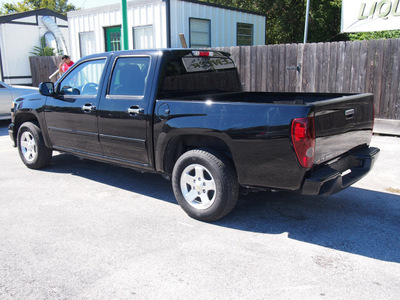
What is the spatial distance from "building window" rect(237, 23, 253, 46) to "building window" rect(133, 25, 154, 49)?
3.74 meters

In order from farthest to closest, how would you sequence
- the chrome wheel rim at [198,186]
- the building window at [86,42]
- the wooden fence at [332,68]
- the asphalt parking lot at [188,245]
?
1. the building window at [86,42]
2. the wooden fence at [332,68]
3. the chrome wheel rim at [198,186]
4. the asphalt parking lot at [188,245]

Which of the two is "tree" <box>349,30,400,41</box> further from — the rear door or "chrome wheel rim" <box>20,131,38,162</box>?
"chrome wheel rim" <box>20,131,38,162</box>

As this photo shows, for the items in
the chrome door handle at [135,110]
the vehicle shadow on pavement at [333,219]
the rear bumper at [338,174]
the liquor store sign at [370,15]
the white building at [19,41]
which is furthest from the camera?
the white building at [19,41]

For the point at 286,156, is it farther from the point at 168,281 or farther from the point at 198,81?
the point at 198,81

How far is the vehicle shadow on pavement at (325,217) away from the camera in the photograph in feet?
12.6

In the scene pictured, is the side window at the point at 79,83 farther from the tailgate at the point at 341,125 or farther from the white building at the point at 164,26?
the white building at the point at 164,26

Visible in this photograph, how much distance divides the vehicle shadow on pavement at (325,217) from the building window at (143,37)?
335 inches

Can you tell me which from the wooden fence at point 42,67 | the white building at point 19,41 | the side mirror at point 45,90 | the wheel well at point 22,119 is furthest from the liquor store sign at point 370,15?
the white building at point 19,41

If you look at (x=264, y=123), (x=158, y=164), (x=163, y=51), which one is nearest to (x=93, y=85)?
(x=163, y=51)

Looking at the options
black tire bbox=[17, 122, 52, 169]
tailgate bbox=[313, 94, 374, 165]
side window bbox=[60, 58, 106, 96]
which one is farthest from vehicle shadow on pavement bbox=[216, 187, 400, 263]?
black tire bbox=[17, 122, 52, 169]

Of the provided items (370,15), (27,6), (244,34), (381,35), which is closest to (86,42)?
(244,34)

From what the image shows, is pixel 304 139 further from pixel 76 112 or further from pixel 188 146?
pixel 76 112

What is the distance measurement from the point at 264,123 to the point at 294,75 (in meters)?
6.90

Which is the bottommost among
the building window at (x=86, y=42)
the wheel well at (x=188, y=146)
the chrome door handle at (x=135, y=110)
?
the wheel well at (x=188, y=146)
